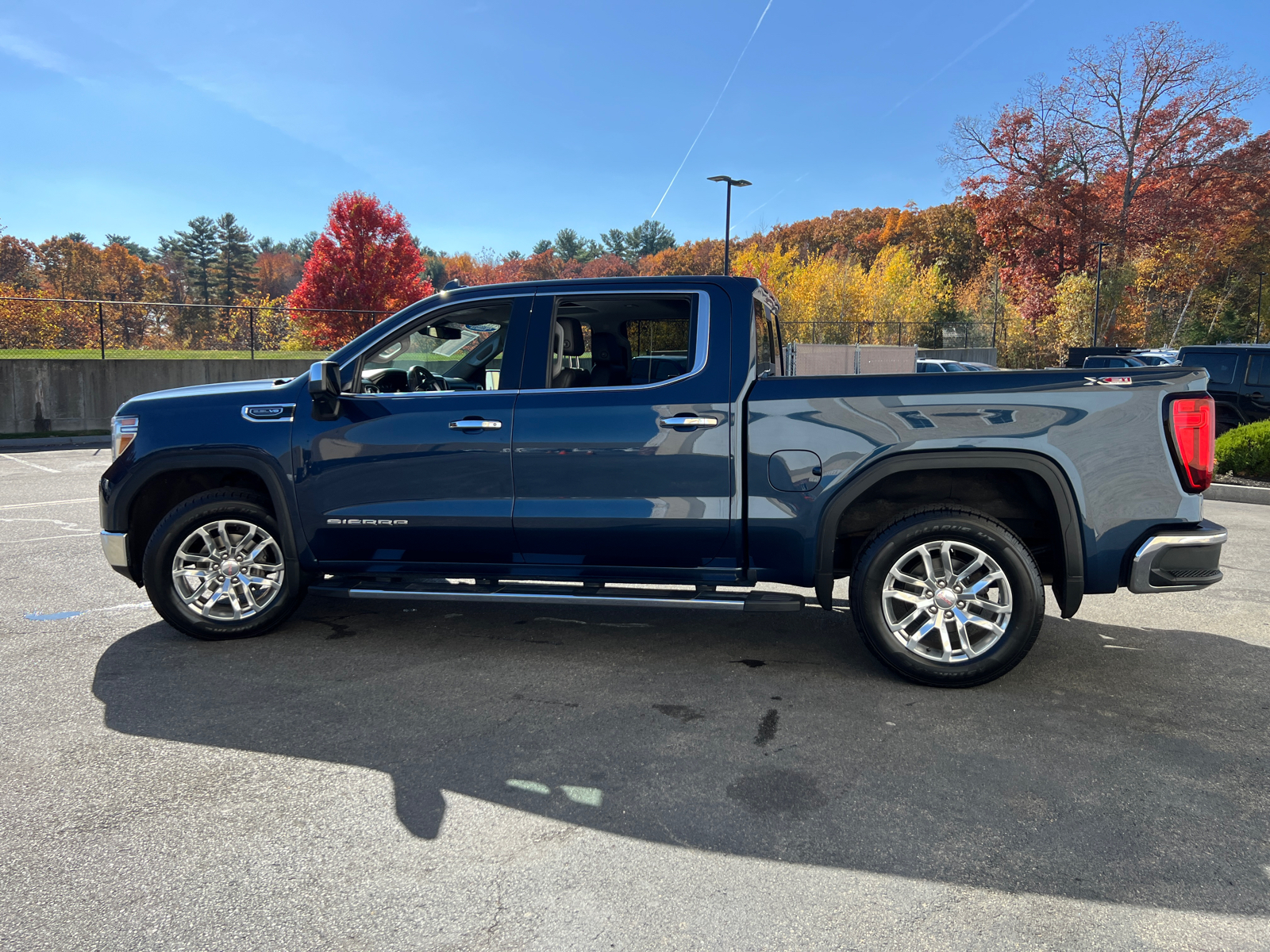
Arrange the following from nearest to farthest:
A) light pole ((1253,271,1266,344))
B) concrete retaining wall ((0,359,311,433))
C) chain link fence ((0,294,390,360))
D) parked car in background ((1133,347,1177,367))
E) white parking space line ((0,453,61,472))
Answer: white parking space line ((0,453,61,472)), concrete retaining wall ((0,359,311,433)), chain link fence ((0,294,390,360)), parked car in background ((1133,347,1177,367)), light pole ((1253,271,1266,344))

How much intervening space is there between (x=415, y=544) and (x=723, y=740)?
6.63ft

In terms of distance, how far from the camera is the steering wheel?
15.6ft

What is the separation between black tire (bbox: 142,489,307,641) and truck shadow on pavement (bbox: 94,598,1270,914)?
0.13 meters

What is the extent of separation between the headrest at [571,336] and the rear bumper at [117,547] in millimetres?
2682

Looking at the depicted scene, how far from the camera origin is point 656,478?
13.9 feet

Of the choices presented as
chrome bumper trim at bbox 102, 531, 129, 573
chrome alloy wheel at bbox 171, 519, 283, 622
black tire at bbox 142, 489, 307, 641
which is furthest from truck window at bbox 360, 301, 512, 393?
chrome bumper trim at bbox 102, 531, 129, 573

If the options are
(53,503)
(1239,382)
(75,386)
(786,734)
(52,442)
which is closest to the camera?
(786,734)

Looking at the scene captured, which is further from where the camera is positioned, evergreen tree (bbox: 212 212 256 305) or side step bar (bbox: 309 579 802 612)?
evergreen tree (bbox: 212 212 256 305)

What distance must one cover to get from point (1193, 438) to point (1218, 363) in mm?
11789

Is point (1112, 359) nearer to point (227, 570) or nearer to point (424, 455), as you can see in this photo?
point (424, 455)

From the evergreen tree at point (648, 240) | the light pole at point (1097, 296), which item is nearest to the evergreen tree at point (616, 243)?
the evergreen tree at point (648, 240)

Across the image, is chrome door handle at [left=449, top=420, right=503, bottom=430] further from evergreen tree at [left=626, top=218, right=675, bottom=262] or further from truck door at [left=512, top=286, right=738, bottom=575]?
evergreen tree at [left=626, top=218, right=675, bottom=262]

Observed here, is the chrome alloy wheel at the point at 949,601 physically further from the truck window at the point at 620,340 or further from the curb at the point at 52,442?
the curb at the point at 52,442

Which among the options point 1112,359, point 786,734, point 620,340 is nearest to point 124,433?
point 620,340
